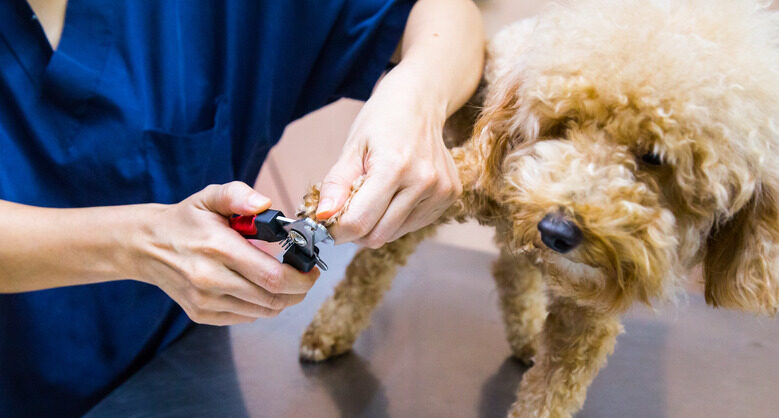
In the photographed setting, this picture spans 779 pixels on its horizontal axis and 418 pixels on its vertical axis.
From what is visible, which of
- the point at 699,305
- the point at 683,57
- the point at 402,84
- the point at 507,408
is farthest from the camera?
the point at 699,305

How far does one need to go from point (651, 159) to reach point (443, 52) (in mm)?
288

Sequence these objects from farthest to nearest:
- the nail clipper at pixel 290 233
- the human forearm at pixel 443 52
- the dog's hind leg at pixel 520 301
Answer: the dog's hind leg at pixel 520 301, the human forearm at pixel 443 52, the nail clipper at pixel 290 233

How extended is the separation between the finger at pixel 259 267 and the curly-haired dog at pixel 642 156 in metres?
0.07

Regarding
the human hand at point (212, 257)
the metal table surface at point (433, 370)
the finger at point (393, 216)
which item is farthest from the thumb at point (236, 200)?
the metal table surface at point (433, 370)

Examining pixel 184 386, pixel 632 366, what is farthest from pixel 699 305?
pixel 184 386

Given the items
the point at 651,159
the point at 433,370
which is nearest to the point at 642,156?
the point at 651,159

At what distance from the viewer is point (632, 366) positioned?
888 millimetres

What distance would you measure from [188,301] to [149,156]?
0.85ft

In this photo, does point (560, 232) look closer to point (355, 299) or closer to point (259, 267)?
point (259, 267)

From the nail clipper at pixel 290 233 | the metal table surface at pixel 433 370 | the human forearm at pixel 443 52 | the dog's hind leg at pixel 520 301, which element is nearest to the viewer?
the nail clipper at pixel 290 233

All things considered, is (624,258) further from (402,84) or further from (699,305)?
(699,305)

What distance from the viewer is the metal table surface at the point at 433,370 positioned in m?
0.78

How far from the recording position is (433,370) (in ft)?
2.78

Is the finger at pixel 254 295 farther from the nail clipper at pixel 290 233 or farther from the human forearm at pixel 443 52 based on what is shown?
the human forearm at pixel 443 52
